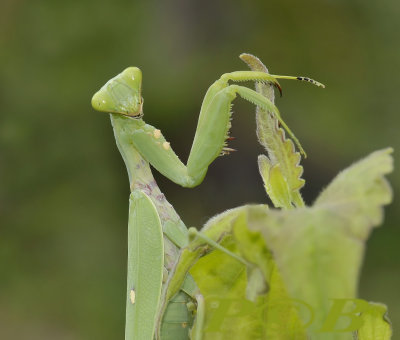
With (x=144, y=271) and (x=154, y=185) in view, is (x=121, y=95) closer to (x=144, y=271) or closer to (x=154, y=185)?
(x=154, y=185)

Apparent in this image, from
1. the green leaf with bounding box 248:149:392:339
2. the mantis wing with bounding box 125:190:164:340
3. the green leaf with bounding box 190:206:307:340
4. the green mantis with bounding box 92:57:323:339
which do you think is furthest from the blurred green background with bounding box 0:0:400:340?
the green leaf with bounding box 248:149:392:339

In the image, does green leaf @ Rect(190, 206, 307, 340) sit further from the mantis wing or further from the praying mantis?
the mantis wing

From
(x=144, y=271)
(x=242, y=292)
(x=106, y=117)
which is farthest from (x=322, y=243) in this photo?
(x=106, y=117)

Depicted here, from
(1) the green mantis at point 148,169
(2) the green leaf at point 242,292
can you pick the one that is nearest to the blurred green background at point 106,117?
(1) the green mantis at point 148,169

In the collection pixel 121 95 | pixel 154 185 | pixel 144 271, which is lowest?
pixel 144 271

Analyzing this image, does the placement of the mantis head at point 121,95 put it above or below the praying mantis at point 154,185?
above

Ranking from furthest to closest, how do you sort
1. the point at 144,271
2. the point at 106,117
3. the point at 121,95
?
the point at 106,117, the point at 121,95, the point at 144,271

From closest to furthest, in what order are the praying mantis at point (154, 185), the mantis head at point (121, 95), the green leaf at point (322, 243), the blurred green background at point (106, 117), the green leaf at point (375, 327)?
1. the green leaf at point (322, 243)
2. the green leaf at point (375, 327)
3. the praying mantis at point (154, 185)
4. the mantis head at point (121, 95)
5. the blurred green background at point (106, 117)

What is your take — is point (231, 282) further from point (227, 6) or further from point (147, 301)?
point (227, 6)

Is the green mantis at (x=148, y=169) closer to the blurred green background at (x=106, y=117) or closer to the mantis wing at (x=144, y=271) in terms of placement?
the mantis wing at (x=144, y=271)
